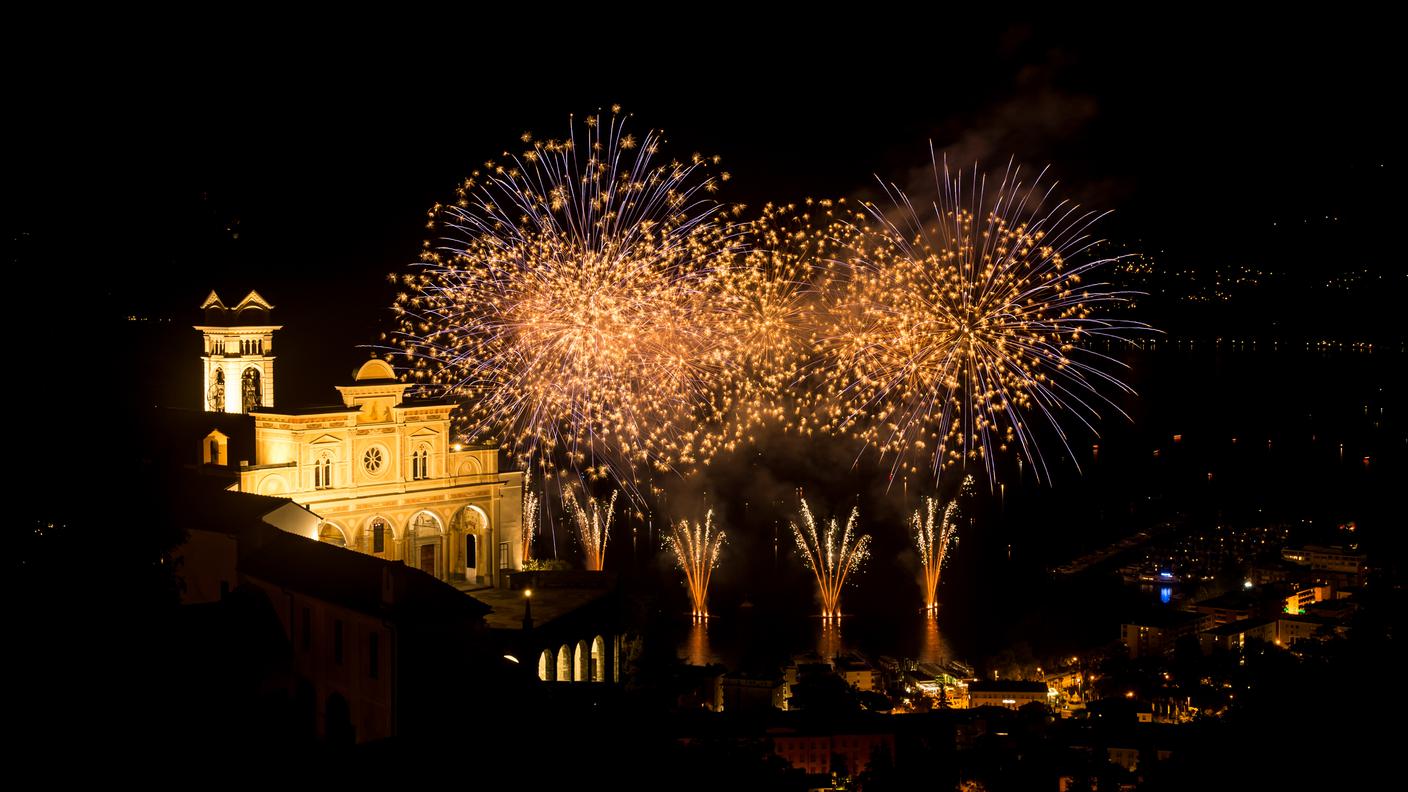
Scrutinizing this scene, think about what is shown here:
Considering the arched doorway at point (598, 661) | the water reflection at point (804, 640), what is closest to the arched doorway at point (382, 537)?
the arched doorway at point (598, 661)

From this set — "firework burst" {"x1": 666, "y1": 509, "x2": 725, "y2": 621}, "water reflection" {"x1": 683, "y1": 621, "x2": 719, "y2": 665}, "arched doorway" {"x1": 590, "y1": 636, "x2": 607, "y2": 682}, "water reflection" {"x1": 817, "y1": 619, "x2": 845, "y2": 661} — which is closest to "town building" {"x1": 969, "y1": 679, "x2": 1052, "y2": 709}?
"water reflection" {"x1": 817, "y1": 619, "x2": 845, "y2": 661}

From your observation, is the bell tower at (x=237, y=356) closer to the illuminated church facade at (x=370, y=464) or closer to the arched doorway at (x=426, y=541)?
the illuminated church facade at (x=370, y=464)

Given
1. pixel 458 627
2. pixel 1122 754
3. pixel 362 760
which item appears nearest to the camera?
pixel 362 760

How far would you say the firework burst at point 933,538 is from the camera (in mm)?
37719

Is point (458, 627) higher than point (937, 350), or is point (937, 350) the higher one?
point (937, 350)

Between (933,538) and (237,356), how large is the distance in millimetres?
27518

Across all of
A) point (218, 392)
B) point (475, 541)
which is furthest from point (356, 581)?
point (218, 392)

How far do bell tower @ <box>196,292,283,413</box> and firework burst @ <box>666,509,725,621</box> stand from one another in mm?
14203

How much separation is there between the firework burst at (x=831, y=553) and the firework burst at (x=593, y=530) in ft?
19.8

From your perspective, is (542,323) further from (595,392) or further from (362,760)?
(362,760)

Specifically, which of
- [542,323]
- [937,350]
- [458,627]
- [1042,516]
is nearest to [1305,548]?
[1042,516]

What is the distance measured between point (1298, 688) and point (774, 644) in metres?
22.2

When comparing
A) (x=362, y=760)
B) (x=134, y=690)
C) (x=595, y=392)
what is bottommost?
(x=362, y=760)

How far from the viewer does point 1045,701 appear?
27.3m
